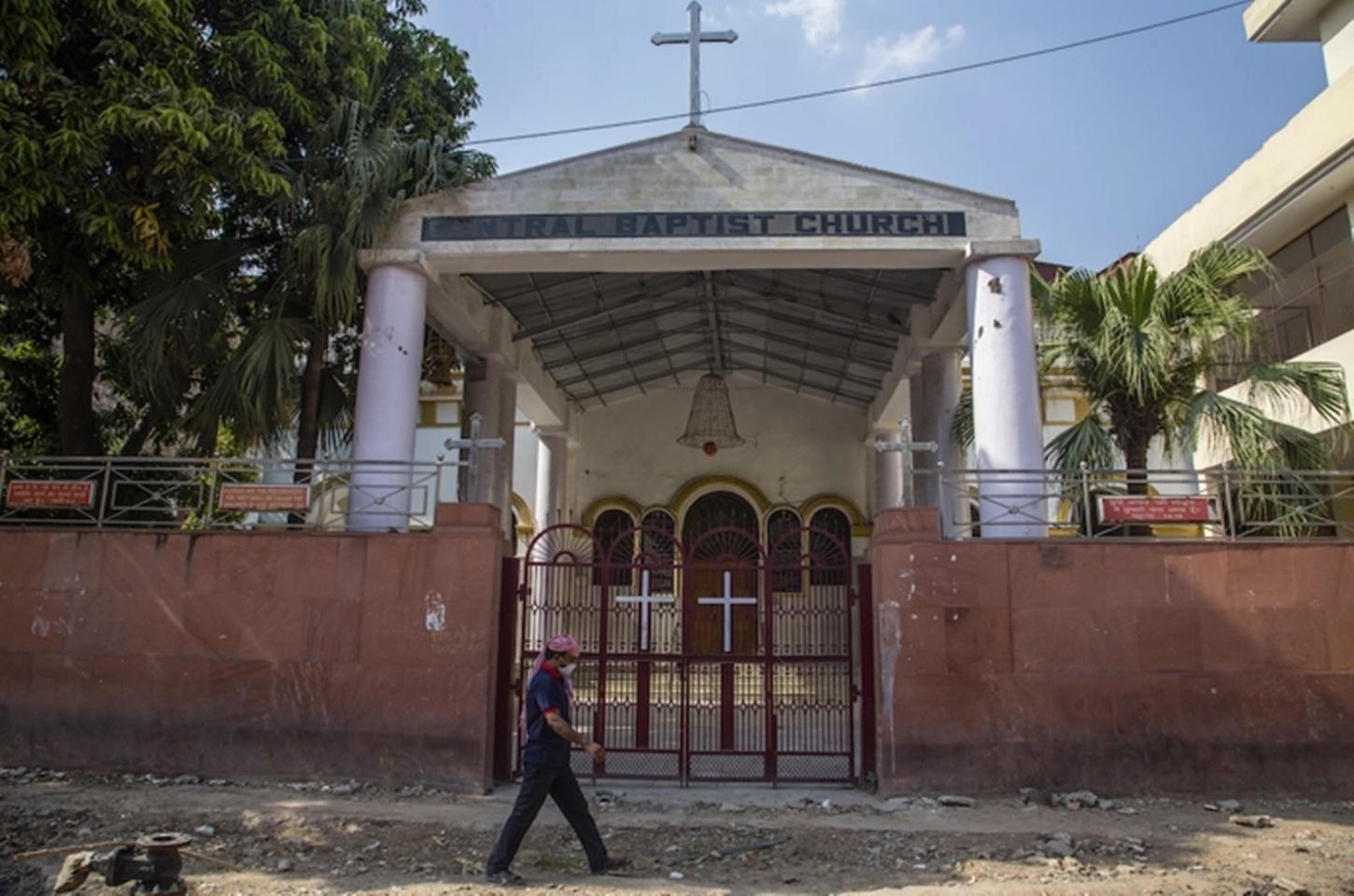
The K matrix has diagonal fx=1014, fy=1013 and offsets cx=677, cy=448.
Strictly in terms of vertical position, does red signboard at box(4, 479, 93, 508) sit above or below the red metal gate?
above

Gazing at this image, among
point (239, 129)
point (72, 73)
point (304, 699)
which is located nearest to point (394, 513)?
point (304, 699)

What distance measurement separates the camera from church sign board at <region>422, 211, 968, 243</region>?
1088cm

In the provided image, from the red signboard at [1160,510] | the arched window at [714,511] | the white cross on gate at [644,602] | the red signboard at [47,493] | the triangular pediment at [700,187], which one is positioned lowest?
the white cross on gate at [644,602]

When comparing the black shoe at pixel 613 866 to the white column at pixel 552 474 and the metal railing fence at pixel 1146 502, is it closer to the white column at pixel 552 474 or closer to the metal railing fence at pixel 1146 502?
the metal railing fence at pixel 1146 502

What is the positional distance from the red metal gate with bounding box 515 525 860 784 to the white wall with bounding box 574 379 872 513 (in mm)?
10301

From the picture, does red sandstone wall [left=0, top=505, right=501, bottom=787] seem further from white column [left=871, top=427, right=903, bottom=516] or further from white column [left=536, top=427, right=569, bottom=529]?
white column [left=871, top=427, right=903, bottom=516]

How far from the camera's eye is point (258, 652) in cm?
901

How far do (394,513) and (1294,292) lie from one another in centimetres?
1213

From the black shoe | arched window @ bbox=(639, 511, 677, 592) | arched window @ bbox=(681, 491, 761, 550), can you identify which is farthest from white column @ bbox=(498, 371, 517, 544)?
the black shoe

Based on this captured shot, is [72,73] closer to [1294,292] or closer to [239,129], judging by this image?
[239,129]

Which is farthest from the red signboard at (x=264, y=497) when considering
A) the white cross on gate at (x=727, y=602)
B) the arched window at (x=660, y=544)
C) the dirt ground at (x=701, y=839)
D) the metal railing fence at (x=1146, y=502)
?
the arched window at (x=660, y=544)

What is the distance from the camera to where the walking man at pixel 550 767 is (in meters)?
6.28

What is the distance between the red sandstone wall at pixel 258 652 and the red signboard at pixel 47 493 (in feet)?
1.53

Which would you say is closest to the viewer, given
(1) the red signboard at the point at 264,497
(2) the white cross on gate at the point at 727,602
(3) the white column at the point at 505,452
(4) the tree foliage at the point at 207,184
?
(4) the tree foliage at the point at 207,184
